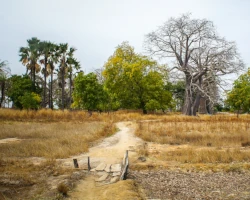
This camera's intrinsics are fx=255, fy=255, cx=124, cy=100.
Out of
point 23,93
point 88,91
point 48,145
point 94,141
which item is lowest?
point 94,141

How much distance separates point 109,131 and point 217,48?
17030mm

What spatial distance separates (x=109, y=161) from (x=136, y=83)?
2371cm

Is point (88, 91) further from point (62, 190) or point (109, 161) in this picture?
point (62, 190)

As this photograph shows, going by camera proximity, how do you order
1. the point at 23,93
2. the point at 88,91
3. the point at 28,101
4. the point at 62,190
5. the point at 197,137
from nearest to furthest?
1. the point at 62,190
2. the point at 197,137
3. the point at 88,91
4. the point at 28,101
5. the point at 23,93

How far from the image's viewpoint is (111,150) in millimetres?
11859

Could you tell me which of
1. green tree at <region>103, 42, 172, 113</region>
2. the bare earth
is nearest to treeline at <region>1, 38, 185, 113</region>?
green tree at <region>103, 42, 172, 113</region>

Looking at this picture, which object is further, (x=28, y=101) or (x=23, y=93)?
(x=23, y=93)

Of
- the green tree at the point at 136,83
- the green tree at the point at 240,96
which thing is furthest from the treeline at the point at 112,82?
the green tree at the point at 240,96

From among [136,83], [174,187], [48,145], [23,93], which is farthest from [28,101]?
[174,187]

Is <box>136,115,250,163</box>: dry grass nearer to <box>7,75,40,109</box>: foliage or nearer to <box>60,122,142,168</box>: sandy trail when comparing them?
<box>60,122,142,168</box>: sandy trail

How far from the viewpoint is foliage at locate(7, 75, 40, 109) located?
36.4m

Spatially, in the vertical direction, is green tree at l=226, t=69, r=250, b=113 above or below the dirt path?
above

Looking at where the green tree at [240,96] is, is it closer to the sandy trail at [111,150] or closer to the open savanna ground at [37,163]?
the sandy trail at [111,150]

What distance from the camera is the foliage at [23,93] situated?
3641 cm
